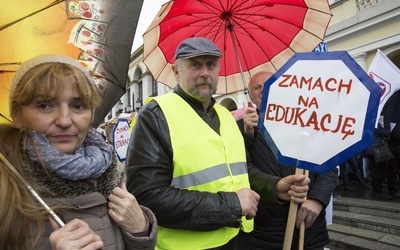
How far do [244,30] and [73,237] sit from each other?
2243 millimetres

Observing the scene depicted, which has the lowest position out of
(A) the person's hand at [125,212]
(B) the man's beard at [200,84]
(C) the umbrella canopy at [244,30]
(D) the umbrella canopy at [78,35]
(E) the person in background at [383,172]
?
(E) the person in background at [383,172]

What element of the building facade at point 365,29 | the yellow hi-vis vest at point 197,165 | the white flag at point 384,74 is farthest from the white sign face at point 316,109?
the building facade at point 365,29

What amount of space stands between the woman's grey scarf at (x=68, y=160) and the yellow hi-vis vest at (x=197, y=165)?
21.5 inches

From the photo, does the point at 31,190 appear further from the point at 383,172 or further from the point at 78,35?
the point at 383,172

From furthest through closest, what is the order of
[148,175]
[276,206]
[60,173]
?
[276,206]
[148,175]
[60,173]

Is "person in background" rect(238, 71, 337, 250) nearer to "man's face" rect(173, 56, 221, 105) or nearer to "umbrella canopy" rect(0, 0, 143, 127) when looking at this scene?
"man's face" rect(173, 56, 221, 105)

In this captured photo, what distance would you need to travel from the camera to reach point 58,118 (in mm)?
1104

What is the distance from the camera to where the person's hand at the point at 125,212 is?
3.73 ft

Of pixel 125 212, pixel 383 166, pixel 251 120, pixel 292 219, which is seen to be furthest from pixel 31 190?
pixel 383 166

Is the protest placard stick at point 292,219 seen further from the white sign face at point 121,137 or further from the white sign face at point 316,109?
the white sign face at point 121,137

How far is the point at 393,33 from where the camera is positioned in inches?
332

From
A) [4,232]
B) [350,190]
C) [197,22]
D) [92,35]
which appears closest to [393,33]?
[350,190]

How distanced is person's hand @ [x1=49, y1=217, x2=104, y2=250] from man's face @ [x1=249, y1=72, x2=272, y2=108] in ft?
6.42

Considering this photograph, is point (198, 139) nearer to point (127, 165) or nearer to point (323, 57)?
point (127, 165)
